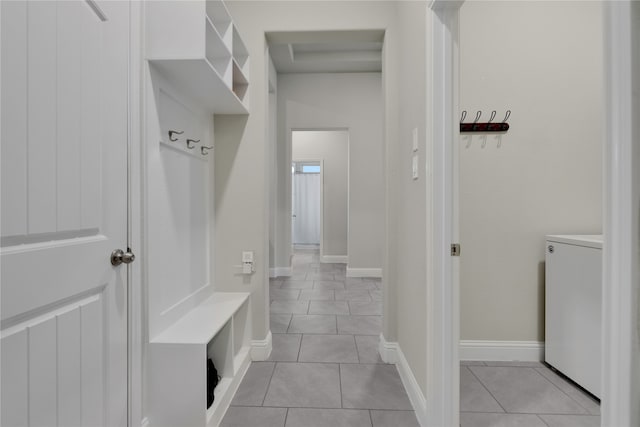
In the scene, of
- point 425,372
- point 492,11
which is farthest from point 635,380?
point 492,11

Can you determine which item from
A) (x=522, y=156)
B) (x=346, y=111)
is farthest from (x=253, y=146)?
(x=346, y=111)

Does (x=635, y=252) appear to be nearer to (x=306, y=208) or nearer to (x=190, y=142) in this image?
(x=190, y=142)

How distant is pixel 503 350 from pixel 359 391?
1.13 m

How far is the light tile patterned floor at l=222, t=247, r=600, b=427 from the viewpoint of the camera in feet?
5.09

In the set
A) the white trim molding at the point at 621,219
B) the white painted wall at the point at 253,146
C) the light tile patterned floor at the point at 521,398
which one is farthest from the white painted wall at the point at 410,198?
the white trim molding at the point at 621,219

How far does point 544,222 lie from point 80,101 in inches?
105

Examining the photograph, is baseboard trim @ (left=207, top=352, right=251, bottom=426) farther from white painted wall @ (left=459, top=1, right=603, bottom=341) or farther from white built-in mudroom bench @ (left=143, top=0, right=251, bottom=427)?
white painted wall @ (left=459, top=1, right=603, bottom=341)

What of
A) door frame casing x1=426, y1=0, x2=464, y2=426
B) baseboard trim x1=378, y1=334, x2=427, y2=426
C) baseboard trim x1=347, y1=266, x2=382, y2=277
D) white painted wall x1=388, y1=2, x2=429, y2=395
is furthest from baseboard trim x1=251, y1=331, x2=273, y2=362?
baseboard trim x1=347, y1=266, x2=382, y2=277

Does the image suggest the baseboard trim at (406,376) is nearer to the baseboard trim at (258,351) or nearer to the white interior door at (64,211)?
the baseboard trim at (258,351)

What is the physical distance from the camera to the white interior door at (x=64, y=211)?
0.79m

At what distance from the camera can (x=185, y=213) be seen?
1758 mm

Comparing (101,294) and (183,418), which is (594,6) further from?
(183,418)

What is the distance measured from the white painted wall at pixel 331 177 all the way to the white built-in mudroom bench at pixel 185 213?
3.94 m

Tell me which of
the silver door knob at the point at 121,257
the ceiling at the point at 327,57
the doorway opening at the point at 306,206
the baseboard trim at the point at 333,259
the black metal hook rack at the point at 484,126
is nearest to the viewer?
the silver door knob at the point at 121,257
